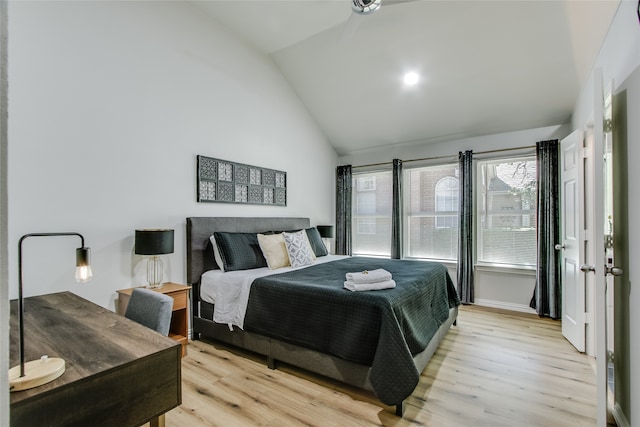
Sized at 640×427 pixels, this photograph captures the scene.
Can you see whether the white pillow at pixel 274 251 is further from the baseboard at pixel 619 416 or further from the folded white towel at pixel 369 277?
the baseboard at pixel 619 416

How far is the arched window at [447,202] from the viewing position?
4.80m

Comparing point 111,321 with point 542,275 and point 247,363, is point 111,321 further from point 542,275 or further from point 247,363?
point 542,275

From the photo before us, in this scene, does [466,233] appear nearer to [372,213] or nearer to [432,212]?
[432,212]

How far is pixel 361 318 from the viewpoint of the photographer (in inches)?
82.0

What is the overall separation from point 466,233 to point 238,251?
10.6 ft

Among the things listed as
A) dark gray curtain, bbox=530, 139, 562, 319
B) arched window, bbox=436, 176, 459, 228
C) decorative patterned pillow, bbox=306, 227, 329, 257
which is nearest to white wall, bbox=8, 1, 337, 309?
decorative patterned pillow, bbox=306, 227, 329, 257

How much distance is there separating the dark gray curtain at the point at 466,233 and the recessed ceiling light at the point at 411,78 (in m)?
1.34

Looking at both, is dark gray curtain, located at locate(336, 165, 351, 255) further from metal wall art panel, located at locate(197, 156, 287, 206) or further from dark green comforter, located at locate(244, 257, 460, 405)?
dark green comforter, located at locate(244, 257, 460, 405)

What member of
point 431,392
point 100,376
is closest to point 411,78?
point 431,392

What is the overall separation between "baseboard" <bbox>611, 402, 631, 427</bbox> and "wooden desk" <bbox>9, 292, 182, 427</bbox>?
7.94 ft

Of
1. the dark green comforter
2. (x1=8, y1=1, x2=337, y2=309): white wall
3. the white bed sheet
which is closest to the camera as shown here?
the dark green comforter

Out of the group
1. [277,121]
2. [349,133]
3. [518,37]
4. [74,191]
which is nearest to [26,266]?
[74,191]

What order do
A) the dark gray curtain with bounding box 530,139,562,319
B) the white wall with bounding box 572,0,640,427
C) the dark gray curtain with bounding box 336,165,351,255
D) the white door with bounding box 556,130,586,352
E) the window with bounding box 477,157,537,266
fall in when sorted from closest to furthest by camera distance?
the white wall with bounding box 572,0,640,427 → the white door with bounding box 556,130,586,352 → the dark gray curtain with bounding box 530,139,562,319 → the window with bounding box 477,157,537,266 → the dark gray curtain with bounding box 336,165,351,255

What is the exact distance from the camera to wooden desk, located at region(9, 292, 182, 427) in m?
0.91
